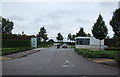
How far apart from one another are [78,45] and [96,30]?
17.2 metres

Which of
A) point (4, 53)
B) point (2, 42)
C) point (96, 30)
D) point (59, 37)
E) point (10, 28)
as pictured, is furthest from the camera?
point (59, 37)

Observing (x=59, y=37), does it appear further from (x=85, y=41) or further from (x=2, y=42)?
(x=2, y=42)

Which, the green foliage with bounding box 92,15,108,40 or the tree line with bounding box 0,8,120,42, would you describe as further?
the green foliage with bounding box 92,15,108,40

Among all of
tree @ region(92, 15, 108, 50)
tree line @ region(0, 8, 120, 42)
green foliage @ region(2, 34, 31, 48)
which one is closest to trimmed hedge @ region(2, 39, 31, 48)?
green foliage @ region(2, 34, 31, 48)

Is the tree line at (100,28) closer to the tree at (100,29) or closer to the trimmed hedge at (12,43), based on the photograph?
the tree at (100,29)

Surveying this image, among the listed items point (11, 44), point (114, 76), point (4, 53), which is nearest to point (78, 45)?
point (11, 44)

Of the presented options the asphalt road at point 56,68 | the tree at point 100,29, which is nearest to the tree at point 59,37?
the tree at point 100,29

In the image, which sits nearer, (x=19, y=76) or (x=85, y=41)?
(x=19, y=76)

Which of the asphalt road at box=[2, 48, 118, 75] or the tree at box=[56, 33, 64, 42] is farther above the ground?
the tree at box=[56, 33, 64, 42]

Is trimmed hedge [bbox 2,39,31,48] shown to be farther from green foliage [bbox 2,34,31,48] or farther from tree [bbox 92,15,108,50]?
tree [bbox 92,15,108,50]

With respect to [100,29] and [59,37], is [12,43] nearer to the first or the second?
[100,29]

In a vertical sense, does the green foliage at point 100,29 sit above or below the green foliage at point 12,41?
above

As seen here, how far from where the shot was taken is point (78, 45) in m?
50.7

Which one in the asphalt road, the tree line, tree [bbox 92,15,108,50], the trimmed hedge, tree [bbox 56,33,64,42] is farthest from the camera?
tree [bbox 56,33,64,42]
